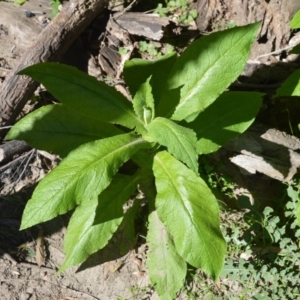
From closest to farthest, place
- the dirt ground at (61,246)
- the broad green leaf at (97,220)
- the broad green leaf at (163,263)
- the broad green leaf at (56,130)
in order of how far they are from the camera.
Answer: the broad green leaf at (56,130) → the broad green leaf at (97,220) → the broad green leaf at (163,263) → the dirt ground at (61,246)

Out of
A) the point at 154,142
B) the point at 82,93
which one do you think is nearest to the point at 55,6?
the point at 82,93

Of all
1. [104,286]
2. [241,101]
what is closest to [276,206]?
[241,101]

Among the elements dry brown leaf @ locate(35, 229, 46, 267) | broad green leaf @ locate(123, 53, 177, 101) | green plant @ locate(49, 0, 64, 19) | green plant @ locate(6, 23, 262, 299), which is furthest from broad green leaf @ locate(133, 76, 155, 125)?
green plant @ locate(49, 0, 64, 19)

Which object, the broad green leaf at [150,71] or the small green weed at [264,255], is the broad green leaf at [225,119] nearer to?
the broad green leaf at [150,71]

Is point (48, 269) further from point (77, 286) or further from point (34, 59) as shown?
point (34, 59)

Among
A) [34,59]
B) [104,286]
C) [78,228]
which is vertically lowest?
[104,286]

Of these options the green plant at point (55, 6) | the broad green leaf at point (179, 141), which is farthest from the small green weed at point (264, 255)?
the green plant at point (55, 6)
